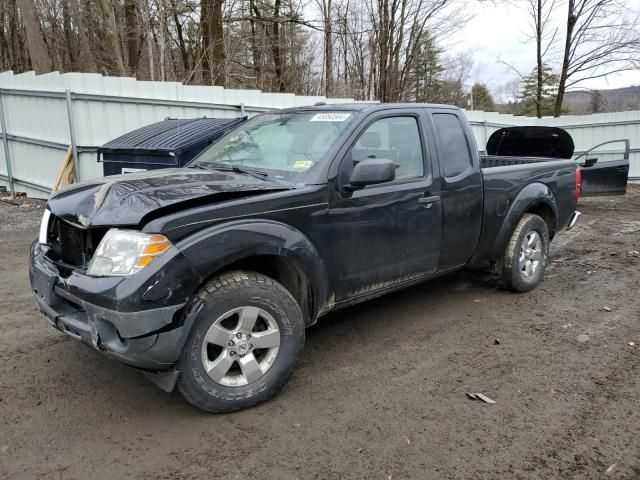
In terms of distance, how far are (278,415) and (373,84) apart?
20.1 m

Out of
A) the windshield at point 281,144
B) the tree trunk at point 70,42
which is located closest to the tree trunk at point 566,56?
the windshield at point 281,144

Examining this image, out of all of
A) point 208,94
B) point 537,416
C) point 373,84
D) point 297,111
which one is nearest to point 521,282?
point 537,416

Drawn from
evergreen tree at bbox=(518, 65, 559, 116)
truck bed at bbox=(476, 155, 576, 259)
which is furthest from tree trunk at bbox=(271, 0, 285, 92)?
evergreen tree at bbox=(518, 65, 559, 116)

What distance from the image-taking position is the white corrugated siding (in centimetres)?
930

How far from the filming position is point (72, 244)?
10.4 feet

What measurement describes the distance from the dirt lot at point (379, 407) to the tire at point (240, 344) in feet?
0.50

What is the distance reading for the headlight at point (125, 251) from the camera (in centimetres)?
275

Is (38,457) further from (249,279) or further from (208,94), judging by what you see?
(208,94)

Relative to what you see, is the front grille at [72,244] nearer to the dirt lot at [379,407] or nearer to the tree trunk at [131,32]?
the dirt lot at [379,407]

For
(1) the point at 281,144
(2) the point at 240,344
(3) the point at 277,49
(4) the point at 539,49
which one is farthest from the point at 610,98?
(2) the point at 240,344

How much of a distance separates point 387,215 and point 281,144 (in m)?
0.98

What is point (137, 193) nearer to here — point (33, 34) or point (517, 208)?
point (517, 208)

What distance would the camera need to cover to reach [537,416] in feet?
10.1

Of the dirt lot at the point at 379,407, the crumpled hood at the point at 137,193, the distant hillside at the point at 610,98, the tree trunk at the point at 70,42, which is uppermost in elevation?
the tree trunk at the point at 70,42
